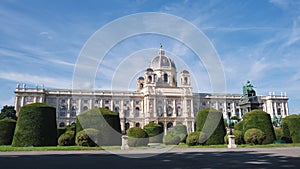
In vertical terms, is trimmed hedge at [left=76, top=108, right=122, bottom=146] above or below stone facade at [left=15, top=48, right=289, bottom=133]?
below

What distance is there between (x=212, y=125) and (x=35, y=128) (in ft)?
45.9

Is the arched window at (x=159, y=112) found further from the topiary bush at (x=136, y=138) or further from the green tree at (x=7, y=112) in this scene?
the topiary bush at (x=136, y=138)

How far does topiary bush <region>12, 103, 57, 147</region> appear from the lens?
61.2 feet

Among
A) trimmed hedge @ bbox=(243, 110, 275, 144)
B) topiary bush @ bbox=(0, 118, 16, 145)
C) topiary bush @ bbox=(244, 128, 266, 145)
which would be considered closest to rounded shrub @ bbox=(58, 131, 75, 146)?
topiary bush @ bbox=(0, 118, 16, 145)

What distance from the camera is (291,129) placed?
867 inches

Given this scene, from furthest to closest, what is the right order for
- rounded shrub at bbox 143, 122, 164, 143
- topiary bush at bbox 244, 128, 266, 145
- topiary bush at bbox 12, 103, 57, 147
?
1. rounded shrub at bbox 143, 122, 164, 143
2. topiary bush at bbox 244, 128, 266, 145
3. topiary bush at bbox 12, 103, 57, 147

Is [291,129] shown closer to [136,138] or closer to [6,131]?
[136,138]

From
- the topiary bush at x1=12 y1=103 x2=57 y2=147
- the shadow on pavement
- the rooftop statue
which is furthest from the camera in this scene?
the rooftop statue

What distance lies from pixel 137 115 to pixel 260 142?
53.0 m

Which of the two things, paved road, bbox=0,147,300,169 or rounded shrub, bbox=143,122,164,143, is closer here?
paved road, bbox=0,147,300,169

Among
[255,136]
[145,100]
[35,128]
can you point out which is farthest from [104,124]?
[145,100]

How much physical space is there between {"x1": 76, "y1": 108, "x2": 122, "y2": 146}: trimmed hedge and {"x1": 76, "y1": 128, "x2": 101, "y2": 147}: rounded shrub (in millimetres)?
808

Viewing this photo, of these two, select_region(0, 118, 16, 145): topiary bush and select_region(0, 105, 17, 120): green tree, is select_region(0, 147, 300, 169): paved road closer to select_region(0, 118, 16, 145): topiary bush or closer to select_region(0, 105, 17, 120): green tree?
select_region(0, 118, 16, 145): topiary bush

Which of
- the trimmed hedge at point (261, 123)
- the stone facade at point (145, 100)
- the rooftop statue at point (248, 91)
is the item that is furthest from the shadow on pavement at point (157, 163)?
the stone facade at point (145, 100)
